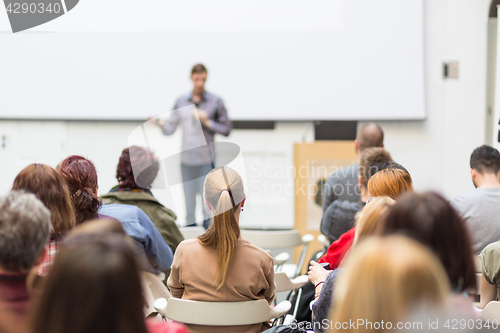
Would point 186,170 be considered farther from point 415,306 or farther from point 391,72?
point 415,306

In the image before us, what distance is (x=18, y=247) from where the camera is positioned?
1091 mm

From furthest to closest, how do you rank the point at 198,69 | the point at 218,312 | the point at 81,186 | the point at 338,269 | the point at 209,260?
the point at 198,69 → the point at 81,186 → the point at 209,260 → the point at 218,312 → the point at 338,269

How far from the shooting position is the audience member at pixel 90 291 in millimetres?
722

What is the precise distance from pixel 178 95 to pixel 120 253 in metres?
4.60

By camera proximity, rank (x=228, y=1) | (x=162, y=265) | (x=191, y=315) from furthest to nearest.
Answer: (x=228, y=1) < (x=162, y=265) < (x=191, y=315)

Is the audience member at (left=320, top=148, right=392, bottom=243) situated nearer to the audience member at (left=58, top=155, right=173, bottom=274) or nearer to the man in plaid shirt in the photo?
the audience member at (left=58, top=155, right=173, bottom=274)

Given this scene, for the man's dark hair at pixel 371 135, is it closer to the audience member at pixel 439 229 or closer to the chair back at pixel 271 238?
the chair back at pixel 271 238

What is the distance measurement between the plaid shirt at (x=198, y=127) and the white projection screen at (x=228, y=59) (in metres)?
0.57

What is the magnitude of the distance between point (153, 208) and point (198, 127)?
2.17 meters

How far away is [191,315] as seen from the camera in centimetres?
162

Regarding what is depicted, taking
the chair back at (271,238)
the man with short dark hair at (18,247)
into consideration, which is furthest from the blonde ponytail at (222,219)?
the chair back at (271,238)

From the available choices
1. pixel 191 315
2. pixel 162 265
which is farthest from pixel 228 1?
pixel 191 315

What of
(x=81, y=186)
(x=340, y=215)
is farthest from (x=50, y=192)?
(x=340, y=215)

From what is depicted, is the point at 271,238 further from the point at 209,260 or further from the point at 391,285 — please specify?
the point at 391,285
